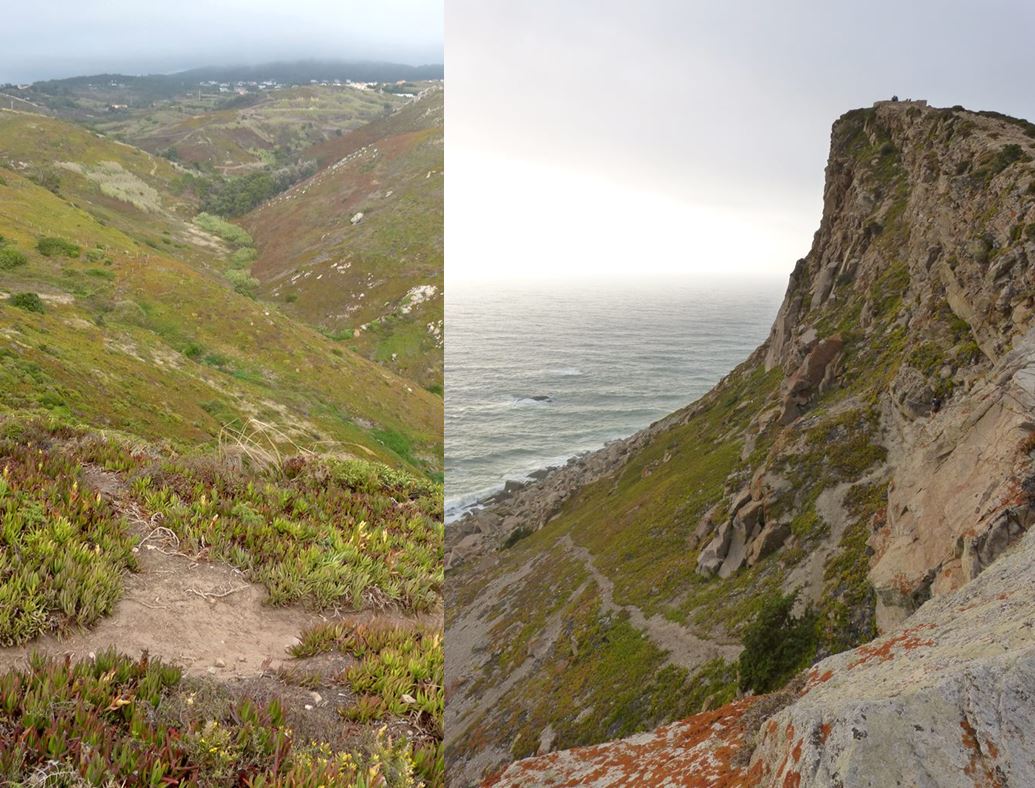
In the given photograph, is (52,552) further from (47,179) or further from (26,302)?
(47,179)

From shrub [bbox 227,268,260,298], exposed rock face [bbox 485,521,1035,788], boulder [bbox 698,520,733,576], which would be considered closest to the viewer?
exposed rock face [bbox 485,521,1035,788]

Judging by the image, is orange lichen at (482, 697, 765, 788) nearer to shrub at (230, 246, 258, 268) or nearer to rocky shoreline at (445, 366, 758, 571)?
rocky shoreline at (445, 366, 758, 571)

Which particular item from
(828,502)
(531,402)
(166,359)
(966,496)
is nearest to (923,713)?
(966,496)

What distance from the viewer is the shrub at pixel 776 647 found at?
61.1 ft

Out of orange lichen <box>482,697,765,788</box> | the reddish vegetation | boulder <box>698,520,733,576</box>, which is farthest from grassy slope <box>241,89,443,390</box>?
the reddish vegetation

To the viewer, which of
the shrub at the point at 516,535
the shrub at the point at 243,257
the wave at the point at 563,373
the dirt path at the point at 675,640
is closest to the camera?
the dirt path at the point at 675,640

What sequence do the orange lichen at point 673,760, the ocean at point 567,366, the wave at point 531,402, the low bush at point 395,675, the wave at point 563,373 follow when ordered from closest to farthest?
1. the low bush at point 395,675
2. the orange lichen at point 673,760
3. the ocean at point 567,366
4. the wave at point 531,402
5. the wave at point 563,373

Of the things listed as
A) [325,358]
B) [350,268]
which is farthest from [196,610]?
[350,268]

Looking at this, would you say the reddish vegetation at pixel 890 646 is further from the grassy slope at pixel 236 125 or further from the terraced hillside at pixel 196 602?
the grassy slope at pixel 236 125

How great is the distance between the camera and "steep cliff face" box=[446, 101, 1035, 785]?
14617 mm

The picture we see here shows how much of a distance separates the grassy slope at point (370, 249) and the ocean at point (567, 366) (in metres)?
7.13

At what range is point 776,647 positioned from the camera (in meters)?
20.4

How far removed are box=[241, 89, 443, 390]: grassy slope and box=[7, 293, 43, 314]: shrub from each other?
3335cm

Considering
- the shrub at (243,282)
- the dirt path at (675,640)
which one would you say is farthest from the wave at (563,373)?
the dirt path at (675,640)
